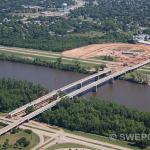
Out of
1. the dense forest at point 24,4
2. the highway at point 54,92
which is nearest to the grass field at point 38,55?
the highway at point 54,92

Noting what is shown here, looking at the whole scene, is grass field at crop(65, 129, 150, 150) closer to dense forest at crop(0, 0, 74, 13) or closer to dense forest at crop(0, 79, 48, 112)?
dense forest at crop(0, 79, 48, 112)

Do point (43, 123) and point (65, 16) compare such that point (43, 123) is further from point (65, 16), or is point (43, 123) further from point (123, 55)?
point (65, 16)

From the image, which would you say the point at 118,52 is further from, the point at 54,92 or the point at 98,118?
the point at 98,118

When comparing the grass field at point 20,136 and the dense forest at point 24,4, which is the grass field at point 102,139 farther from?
the dense forest at point 24,4

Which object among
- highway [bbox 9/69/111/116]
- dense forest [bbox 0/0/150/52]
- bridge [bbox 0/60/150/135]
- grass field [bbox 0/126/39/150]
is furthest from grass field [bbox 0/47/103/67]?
grass field [bbox 0/126/39/150]

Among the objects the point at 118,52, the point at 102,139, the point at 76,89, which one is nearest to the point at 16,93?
the point at 76,89
